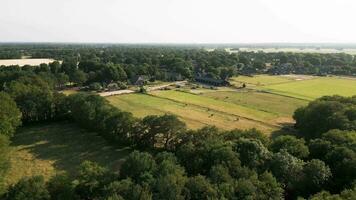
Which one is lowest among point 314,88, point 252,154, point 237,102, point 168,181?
point 237,102

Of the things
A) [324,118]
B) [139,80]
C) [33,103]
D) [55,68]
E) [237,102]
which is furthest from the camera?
[55,68]

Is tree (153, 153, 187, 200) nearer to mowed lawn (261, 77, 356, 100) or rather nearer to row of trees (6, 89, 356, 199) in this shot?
row of trees (6, 89, 356, 199)

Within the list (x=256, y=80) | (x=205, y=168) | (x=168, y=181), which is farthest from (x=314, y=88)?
(x=168, y=181)

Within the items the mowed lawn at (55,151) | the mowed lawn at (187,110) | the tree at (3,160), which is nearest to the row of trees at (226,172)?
the tree at (3,160)

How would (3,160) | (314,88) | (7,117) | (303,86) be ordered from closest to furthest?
(3,160), (7,117), (314,88), (303,86)

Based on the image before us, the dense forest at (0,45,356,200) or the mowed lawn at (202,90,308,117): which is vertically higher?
the dense forest at (0,45,356,200)

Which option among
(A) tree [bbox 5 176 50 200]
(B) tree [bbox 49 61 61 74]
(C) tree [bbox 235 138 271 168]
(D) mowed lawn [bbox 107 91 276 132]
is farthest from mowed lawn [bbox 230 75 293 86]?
(A) tree [bbox 5 176 50 200]

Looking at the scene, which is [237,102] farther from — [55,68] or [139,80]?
[55,68]
